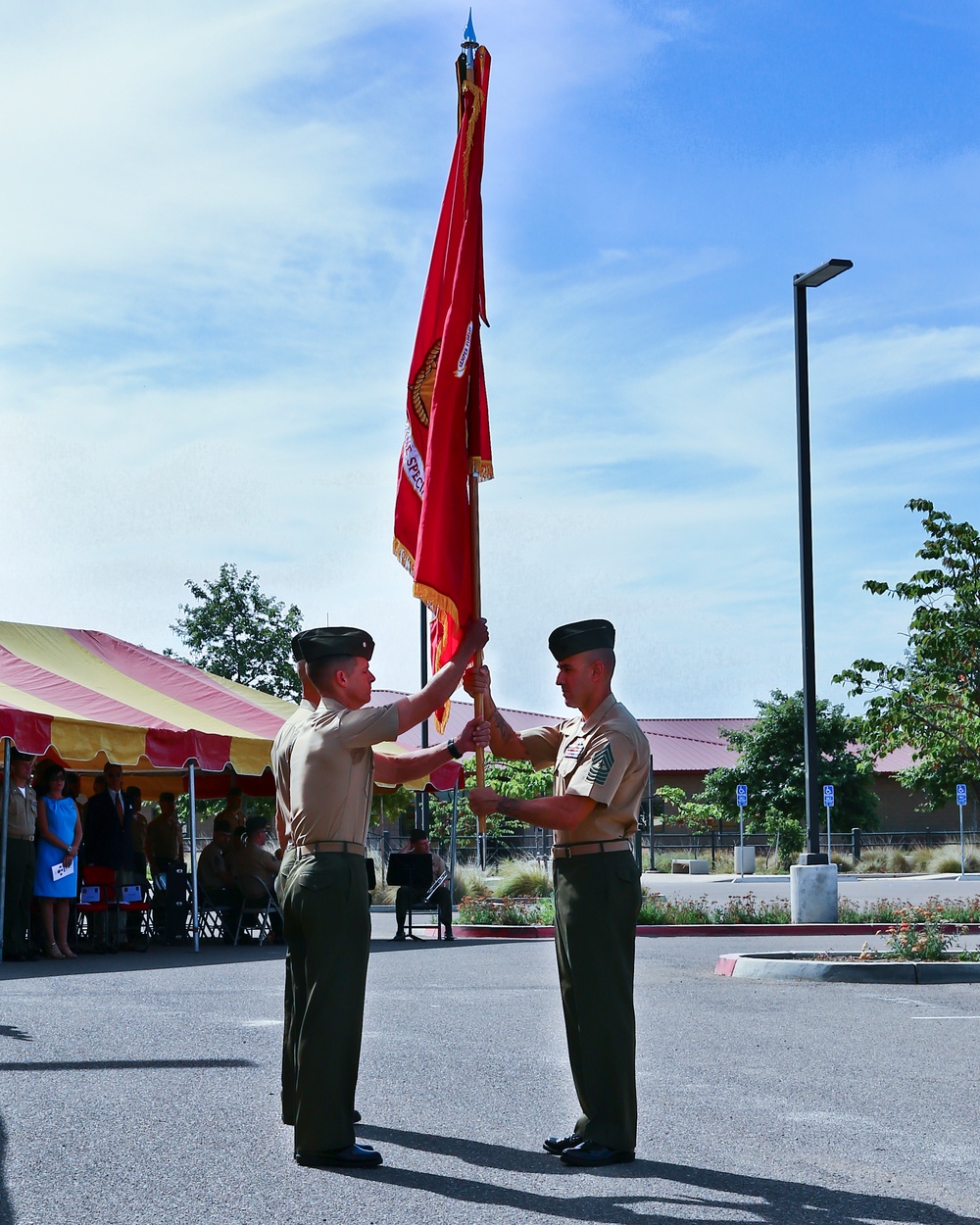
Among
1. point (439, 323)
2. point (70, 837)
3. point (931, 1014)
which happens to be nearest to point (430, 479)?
point (439, 323)

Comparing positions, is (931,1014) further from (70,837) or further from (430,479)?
(70,837)

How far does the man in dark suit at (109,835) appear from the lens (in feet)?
58.4

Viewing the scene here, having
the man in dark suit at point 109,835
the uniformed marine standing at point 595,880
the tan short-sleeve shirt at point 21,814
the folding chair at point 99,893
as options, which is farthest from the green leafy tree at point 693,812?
the uniformed marine standing at point 595,880

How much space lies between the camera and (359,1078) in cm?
808

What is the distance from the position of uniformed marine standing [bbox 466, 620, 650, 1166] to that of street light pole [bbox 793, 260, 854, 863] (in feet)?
43.2

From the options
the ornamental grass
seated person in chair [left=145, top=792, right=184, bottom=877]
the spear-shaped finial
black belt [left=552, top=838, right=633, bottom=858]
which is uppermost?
the spear-shaped finial

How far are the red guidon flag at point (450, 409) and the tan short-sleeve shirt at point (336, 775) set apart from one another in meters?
1.01

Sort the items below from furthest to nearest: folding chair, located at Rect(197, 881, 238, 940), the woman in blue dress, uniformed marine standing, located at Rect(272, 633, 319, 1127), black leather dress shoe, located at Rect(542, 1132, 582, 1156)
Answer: folding chair, located at Rect(197, 881, 238, 940) → the woman in blue dress → uniformed marine standing, located at Rect(272, 633, 319, 1127) → black leather dress shoe, located at Rect(542, 1132, 582, 1156)

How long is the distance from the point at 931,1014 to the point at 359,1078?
4994 millimetres

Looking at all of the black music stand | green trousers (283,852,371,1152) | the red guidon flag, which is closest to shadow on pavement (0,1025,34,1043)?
the red guidon flag

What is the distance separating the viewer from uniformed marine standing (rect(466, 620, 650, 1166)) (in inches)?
237

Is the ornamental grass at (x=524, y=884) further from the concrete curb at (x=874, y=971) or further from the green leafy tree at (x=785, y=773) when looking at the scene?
the green leafy tree at (x=785, y=773)

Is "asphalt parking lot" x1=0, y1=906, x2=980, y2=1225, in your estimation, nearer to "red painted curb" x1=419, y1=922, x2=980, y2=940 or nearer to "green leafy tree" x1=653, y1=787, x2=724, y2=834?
"red painted curb" x1=419, y1=922, x2=980, y2=940

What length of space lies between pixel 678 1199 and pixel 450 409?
12.5ft
